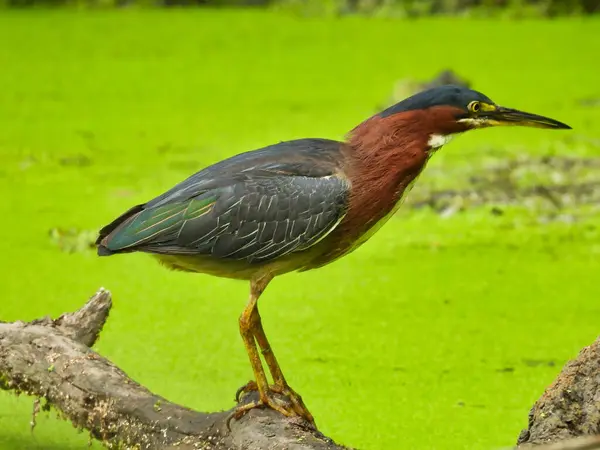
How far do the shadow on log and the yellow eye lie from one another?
528 millimetres

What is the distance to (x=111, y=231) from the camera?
2.25 m

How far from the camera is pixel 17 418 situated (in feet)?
8.52

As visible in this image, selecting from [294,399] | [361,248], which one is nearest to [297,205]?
[294,399]

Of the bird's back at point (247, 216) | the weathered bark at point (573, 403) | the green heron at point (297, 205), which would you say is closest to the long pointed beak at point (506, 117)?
the green heron at point (297, 205)

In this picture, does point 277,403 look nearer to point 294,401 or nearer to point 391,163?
point 294,401

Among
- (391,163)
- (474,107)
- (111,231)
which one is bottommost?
(111,231)

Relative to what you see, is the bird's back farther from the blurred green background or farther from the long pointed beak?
the blurred green background

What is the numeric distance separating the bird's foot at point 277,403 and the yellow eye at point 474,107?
2.08 feet

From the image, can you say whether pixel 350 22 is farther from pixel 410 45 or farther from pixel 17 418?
pixel 17 418

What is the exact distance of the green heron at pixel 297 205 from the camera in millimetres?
2156

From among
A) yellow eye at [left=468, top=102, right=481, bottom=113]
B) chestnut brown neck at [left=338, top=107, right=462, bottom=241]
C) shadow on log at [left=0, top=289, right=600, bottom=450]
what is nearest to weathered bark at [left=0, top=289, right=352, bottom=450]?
shadow on log at [left=0, top=289, right=600, bottom=450]

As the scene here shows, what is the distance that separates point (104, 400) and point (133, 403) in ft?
0.23

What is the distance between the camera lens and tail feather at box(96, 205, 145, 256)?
2.19m

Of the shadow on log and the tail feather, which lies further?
the tail feather
